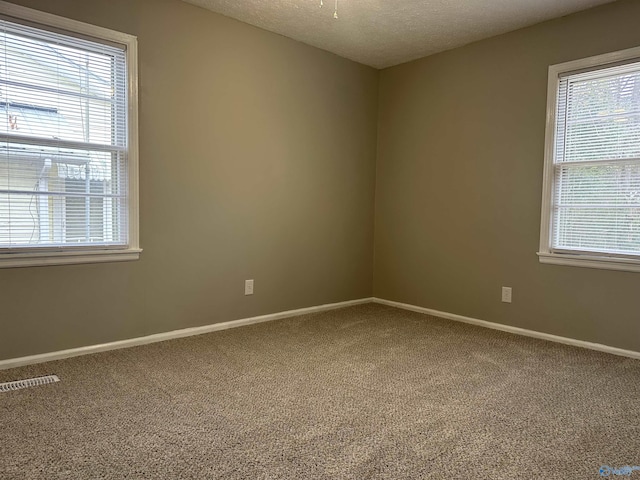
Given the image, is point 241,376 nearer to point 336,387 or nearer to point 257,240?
point 336,387

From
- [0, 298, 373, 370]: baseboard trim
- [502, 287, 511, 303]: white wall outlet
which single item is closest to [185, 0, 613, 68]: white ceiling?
[502, 287, 511, 303]: white wall outlet

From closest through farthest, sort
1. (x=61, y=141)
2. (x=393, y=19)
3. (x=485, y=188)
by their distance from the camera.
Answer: (x=61, y=141)
(x=393, y=19)
(x=485, y=188)

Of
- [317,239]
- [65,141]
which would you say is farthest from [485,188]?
[65,141]

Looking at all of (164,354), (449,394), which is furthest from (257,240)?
(449,394)

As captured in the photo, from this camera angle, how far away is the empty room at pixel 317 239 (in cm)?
195

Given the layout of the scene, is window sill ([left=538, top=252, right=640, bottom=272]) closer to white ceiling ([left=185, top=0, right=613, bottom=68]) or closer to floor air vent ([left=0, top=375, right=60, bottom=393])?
white ceiling ([left=185, top=0, right=613, bottom=68])

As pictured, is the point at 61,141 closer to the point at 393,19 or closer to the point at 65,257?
the point at 65,257

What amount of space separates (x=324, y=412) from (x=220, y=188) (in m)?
2.02

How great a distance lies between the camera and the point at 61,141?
9.20 ft

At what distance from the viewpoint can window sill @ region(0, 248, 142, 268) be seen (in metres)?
2.64

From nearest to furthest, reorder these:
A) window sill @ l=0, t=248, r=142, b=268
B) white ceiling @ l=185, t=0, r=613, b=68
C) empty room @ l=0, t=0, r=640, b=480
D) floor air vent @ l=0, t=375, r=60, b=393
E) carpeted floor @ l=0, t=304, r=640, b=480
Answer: carpeted floor @ l=0, t=304, r=640, b=480, empty room @ l=0, t=0, r=640, b=480, floor air vent @ l=0, t=375, r=60, b=393, window sill @ l=0, t=248, r=142, b=268, white ceiling @ l=185, t=0, r=613, b=68

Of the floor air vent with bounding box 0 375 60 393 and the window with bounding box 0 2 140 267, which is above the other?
the window with bounding box 0 2 140 267

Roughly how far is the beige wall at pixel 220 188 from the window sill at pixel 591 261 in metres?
1.81

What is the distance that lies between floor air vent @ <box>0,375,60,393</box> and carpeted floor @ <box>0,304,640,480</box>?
0.07 metres
